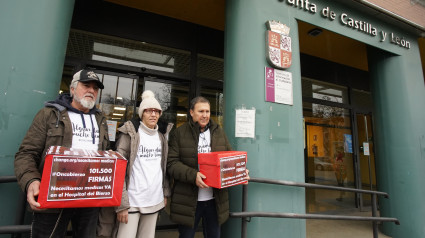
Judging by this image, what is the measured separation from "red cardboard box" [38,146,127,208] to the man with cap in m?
A: 0.12

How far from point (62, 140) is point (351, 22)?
14.8 feet

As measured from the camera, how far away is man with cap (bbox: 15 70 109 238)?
137 cm

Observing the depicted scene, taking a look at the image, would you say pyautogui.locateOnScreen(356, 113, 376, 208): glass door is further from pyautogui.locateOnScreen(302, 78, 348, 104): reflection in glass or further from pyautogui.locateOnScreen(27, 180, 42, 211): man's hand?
pyautogui.locateOnScreen(27, 180, 42, 211): man's hand

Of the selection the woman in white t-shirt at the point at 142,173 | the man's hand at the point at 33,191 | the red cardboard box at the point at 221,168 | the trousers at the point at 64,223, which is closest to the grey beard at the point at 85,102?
the woman in white t-shirt at the point at 142,173

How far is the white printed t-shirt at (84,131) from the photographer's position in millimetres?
1605

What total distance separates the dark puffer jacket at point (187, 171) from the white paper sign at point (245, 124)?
1.60 feet

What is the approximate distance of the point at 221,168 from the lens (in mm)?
1837

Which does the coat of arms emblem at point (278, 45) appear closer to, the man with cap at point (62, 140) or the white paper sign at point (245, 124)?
the white paper sign at point (245, 124)

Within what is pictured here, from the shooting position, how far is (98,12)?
3.63 m

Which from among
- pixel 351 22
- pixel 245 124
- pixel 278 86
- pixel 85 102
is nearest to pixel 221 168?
pixel 245 124

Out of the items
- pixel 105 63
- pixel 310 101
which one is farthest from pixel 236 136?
pixel 310 101

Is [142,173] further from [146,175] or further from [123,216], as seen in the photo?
[123,216]

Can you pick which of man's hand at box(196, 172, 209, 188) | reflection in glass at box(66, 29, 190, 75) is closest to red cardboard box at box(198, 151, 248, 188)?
man's hand at box(196, 172, 209, 188)

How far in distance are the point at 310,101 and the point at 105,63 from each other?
4718mm
